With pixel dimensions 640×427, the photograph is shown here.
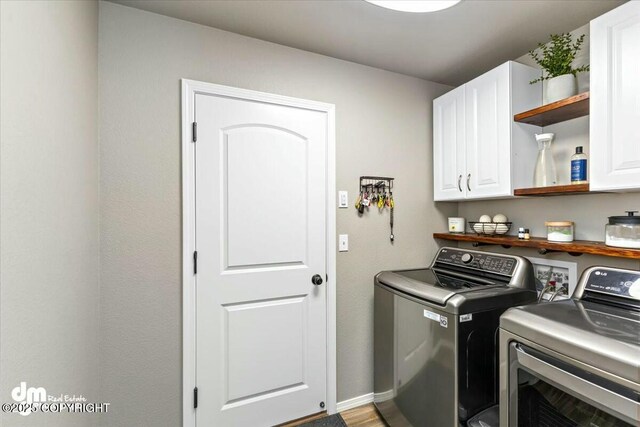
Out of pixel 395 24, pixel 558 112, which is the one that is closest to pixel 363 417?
pixel 558 112

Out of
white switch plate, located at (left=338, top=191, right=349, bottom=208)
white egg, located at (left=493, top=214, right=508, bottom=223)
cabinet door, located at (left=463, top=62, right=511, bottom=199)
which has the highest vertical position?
cabinet door, located at (left=463, top=62, right=511, bottom=199)

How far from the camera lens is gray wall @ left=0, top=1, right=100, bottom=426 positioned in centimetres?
67

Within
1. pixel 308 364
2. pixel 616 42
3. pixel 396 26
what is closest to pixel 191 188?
pixel 308 364

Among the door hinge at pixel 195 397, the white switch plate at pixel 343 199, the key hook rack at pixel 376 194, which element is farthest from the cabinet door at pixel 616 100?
the door hinge at pixel 195 397

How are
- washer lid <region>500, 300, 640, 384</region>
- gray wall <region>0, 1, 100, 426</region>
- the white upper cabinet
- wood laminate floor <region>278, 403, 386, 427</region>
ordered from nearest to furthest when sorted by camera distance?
gray wall <region>0, 1, 100, 426</region> < washer lid <region>500, 300, 640, 384</region> < the white upper cabinet < wood laminate floor <region>278, 403, 386, 427</region>

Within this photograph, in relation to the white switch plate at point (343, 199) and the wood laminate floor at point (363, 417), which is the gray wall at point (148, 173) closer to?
the white switch plate at point (343, 199)

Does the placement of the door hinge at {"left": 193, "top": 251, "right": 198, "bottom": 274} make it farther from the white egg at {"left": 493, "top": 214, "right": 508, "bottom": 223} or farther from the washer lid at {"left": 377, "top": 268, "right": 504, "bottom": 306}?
the white egg at {"left": 493, "top": 214, "right": 508, "bottom": 223}

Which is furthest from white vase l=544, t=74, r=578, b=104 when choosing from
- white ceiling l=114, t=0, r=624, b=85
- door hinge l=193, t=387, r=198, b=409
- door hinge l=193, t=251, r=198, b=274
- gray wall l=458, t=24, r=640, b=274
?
door hinge l=193, t=387, r=198, b=409

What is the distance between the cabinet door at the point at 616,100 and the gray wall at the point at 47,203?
208cm

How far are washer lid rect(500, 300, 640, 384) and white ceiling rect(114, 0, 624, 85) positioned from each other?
146cm

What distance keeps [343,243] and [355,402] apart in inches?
44.3

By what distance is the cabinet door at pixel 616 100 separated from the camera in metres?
1.22

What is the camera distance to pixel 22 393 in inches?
27.5

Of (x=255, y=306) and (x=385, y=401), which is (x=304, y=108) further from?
(x=385, y=401)
